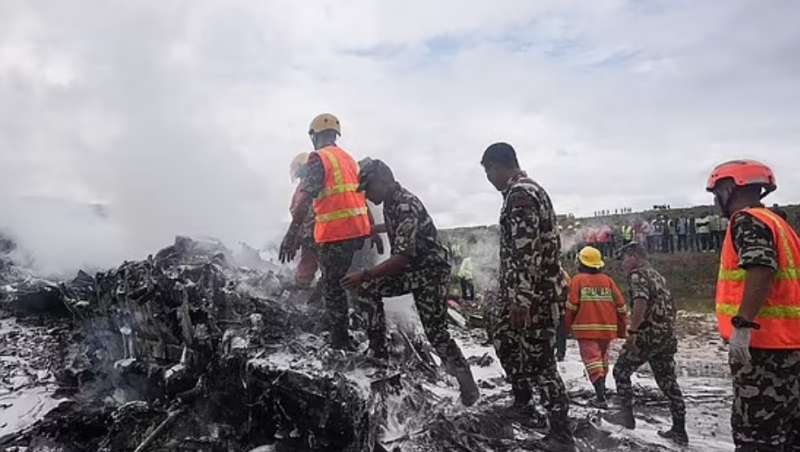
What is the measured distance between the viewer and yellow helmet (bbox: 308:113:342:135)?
5.07 meters

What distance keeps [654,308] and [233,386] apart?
3.42m

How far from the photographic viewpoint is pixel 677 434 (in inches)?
169

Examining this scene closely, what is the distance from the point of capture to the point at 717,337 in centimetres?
923

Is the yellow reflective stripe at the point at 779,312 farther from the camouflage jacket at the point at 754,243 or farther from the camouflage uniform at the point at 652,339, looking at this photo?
the camouflage uniform at the point at 652,339

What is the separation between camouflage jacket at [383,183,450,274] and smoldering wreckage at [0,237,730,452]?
2.78 ft

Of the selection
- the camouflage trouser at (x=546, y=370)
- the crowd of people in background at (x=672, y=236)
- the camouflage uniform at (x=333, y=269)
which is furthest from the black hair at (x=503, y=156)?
the crowd of people in background at (x=672, y=236)

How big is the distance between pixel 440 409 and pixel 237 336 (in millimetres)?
1642

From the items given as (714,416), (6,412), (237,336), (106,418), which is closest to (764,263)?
(714,416)

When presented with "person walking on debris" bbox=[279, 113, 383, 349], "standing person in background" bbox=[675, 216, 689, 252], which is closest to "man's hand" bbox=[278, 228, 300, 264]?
"person walking on debris" bbox=[279, 113, 383, 349]

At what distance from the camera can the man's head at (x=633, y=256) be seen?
15.9 feet

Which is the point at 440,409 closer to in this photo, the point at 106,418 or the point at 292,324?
the point at 292,324

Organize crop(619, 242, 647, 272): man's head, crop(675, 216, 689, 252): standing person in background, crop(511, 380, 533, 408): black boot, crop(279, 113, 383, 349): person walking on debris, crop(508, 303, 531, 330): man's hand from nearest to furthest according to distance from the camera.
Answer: crop(508, 303, 531, 330): man's hand, crop(511, 380, 533, 408): black boot, crop(279, 113, 383, 349): person walking on debris, crop(619, 242, 647, 272): man's head, crop(675, 216, 689, 252): standing person in background

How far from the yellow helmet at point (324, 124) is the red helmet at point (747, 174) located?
3178 millimetres

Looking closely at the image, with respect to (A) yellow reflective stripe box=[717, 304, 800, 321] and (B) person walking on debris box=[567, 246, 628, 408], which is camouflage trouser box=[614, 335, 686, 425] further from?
(A) yellow reflective stripe box=[717, 304, 800, 321]
